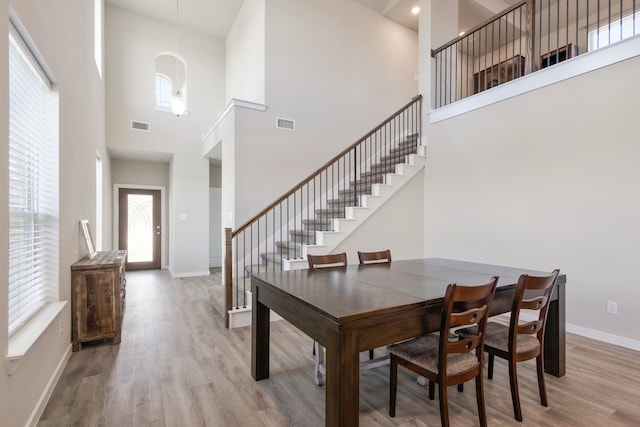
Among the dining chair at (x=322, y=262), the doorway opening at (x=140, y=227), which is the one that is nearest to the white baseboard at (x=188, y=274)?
the doorway opening at (x=140, y=227)

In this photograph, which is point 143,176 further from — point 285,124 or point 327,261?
point 327,261

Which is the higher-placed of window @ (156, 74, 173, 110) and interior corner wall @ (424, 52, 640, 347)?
window @ (156, 74, 173, 110)

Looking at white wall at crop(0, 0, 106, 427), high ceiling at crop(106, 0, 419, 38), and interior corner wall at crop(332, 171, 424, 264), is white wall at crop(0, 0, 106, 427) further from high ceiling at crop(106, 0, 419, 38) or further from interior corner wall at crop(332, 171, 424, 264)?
interior corner wall at crop(332, 171, 424, 264)

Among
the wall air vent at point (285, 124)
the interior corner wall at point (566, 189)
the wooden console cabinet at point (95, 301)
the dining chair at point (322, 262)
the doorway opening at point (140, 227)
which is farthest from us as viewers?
the doorway opening at point (140, 227)

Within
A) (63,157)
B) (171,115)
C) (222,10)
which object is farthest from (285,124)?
(63,157)

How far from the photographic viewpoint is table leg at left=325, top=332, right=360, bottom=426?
1542 millimetres

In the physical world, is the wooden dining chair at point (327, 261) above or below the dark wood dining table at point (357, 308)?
above

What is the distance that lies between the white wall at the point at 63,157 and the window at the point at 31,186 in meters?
0.11

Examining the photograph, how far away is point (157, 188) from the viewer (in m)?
7.82

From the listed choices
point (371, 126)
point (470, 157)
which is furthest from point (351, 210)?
point (371, 126)

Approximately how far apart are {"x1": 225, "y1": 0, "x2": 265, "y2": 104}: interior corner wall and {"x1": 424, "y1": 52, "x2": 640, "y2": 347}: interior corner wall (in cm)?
341

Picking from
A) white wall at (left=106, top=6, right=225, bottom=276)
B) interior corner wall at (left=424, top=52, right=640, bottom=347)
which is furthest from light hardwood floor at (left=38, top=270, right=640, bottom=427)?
white wall at (left=106, top=6, right=225, bottom=276)

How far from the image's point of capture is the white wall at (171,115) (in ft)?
20.8

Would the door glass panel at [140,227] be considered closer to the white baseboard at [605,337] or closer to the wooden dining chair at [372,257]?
the wooden dining chair at [372,257]
